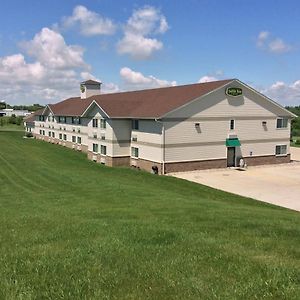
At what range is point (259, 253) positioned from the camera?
855 centimetres

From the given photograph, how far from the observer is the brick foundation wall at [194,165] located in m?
38.5

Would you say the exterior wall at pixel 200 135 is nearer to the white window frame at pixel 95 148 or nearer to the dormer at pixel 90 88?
the white window frame at pixel 95 148

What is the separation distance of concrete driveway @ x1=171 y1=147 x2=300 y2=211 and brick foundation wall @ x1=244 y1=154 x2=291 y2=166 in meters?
0.91

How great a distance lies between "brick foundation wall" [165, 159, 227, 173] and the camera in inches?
1515

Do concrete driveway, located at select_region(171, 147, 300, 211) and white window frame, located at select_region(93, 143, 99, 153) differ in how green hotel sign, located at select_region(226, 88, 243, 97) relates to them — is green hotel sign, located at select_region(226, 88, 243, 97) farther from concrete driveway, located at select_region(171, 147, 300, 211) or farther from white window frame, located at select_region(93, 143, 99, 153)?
white window frame, located at select_region(93, 143, 99, 153)

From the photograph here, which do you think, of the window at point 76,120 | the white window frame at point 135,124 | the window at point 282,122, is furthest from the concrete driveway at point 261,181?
the window at point 76,120

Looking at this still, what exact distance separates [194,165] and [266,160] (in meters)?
9.65

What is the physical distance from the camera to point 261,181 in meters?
34.6

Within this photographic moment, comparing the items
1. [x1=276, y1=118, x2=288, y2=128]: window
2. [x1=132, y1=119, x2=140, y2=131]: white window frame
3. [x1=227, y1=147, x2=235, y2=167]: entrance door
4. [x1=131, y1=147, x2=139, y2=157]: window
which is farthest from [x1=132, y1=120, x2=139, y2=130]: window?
[x1=276, y1=118, x2=288, y2=128]: window

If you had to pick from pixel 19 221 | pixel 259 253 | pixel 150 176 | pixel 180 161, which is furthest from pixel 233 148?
pixel 259 253

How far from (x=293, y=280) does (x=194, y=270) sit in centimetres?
163

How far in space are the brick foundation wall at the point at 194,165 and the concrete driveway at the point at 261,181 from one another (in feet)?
2.07

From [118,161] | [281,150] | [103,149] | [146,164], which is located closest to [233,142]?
[281,150]

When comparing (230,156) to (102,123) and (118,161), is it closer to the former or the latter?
(118,161)
